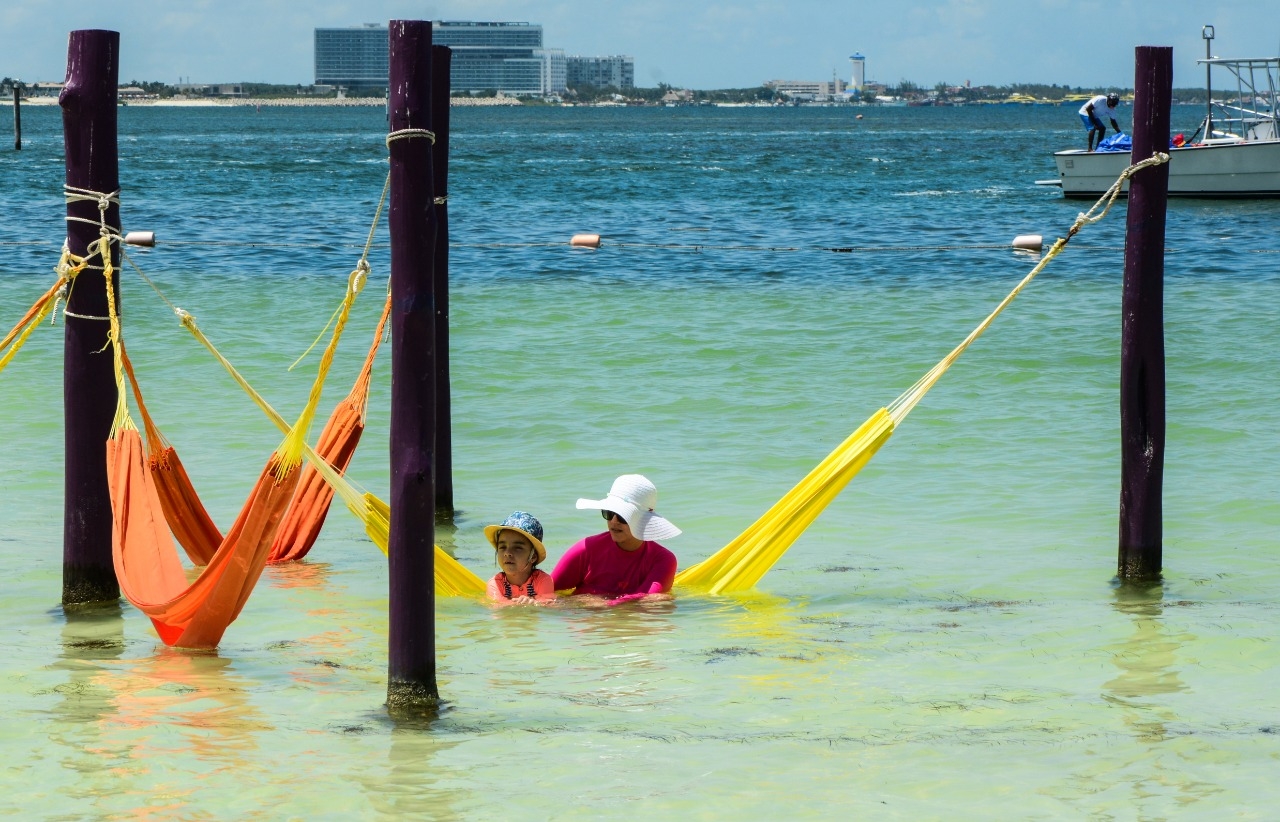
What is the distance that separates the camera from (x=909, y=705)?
4.40m

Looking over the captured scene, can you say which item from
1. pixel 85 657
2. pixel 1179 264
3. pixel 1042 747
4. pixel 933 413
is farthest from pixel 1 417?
pixel 1179 264

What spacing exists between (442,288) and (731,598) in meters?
1.84

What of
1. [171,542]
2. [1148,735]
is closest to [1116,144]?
[1148,735]

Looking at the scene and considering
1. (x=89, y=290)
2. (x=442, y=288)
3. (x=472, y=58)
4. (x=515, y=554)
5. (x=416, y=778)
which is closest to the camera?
(x=416, y=778)

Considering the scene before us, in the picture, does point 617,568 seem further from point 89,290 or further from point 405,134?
point 405,134

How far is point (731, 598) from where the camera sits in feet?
18.4

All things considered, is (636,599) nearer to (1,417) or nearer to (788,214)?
(1,417)

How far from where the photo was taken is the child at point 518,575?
5.35m

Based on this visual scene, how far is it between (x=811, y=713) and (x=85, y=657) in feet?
7.30

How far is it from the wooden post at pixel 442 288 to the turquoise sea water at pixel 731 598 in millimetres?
250

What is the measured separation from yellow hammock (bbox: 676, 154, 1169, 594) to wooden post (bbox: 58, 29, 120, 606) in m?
2.03

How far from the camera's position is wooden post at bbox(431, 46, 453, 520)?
6148 mm

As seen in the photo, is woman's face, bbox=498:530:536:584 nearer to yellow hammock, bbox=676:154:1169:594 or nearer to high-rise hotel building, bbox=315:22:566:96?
yellow hammock, bbox=676:154:1169:594

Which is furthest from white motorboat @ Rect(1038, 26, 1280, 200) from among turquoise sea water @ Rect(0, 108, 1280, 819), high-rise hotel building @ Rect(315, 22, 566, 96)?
high-rise hotel building @ Rect(315, 22, 566, 96)
